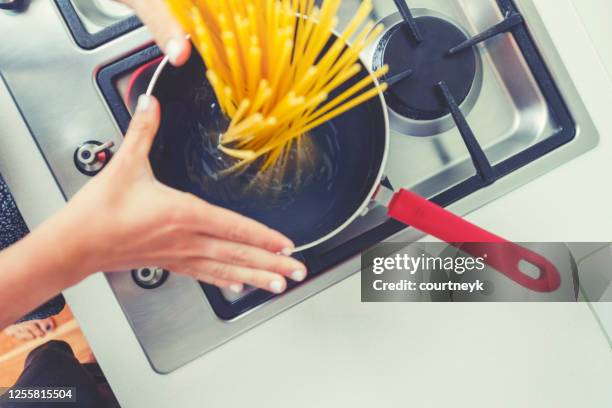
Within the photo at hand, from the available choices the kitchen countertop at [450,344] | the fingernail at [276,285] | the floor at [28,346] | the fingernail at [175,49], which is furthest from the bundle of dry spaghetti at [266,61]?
the floor at [28,346]

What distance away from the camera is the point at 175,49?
0.39 meters

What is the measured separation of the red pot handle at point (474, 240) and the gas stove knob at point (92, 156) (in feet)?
0.98

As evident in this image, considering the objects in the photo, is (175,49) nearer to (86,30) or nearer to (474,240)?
(86,30)

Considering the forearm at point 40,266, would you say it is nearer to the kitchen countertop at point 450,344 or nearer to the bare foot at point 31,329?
the kitchen countertop at point 450,344

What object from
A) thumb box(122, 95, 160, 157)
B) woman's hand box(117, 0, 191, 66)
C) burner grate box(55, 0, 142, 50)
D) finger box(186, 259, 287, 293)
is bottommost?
finger box(186, 259, 287, 293)

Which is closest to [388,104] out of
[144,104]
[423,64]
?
[423,64]

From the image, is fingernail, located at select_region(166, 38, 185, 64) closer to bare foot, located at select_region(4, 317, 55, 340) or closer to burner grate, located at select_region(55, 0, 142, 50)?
burner grate, located at select_region(55, 0, 142, 50)

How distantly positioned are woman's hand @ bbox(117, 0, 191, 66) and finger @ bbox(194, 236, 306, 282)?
0.51ft

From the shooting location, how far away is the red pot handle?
502mm

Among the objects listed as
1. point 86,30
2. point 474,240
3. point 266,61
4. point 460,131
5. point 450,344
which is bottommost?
point 450,344

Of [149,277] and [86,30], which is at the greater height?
[86,30]

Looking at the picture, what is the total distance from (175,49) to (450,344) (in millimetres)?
421

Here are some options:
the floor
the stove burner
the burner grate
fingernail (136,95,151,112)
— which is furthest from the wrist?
the floor

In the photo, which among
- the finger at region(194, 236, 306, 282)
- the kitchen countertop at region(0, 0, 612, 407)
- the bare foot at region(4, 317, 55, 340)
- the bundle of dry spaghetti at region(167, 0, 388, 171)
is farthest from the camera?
the bare foot at region(4, 317, 55, 340)
